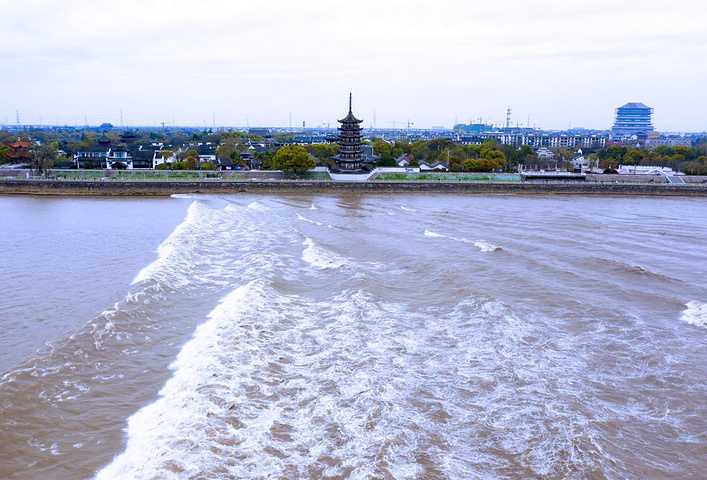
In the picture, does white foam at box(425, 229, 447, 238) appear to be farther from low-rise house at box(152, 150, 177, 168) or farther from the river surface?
low-rise house at box(152, 150, 177, 168)

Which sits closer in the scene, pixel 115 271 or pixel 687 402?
pixel 687 402

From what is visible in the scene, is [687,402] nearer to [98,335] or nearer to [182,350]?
[182,350]

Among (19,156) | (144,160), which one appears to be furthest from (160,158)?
(19,156)

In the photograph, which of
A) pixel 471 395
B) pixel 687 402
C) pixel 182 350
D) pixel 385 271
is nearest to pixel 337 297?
pixel 385 271

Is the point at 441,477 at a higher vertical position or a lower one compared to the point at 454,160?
lower

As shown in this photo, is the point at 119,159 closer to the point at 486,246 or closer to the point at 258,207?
the point at 258,207

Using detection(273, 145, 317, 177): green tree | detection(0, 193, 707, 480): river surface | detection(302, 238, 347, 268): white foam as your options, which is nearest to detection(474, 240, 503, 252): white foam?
detection(0, 193, 707, 480): river surface
